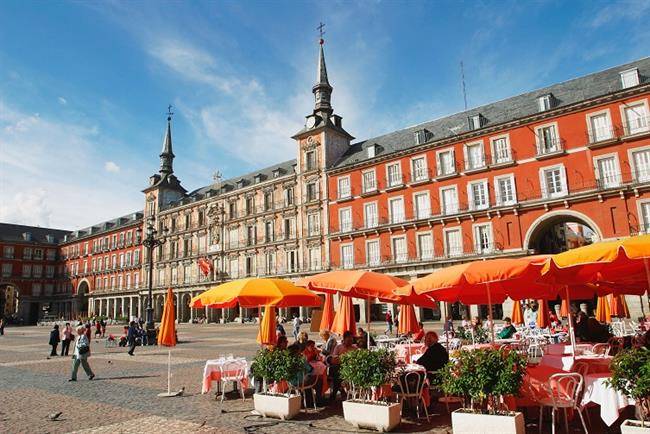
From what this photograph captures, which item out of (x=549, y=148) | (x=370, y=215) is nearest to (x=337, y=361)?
(x=549, y=148)

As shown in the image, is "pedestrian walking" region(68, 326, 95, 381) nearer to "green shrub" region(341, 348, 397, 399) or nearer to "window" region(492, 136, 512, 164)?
"green shrub" region(341, 348, 397, 399)

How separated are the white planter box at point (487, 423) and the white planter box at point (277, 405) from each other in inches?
115

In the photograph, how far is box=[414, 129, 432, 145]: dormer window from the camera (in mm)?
35719

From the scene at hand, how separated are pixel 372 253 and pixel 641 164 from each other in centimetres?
1936

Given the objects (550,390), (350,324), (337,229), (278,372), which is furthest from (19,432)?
(337,229)

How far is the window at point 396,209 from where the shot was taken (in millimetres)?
35844

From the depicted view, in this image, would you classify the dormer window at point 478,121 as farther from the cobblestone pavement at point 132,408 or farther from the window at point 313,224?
the cobblestone pavement at point 132,408

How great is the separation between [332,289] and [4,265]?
3130 inches

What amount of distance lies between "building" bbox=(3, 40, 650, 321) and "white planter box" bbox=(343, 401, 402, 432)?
71.2 feet

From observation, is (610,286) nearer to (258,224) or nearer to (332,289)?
(332,289)

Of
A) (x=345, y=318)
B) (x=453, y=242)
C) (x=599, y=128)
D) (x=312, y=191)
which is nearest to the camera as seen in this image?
(x=345, y=318)

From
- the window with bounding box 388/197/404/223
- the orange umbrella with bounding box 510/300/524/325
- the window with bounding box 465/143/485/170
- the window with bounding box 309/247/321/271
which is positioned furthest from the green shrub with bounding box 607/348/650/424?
the window with bounding box 309/247/321/271

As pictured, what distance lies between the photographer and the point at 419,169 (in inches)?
1384

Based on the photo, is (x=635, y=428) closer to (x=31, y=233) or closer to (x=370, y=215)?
(x=370, y=215)
